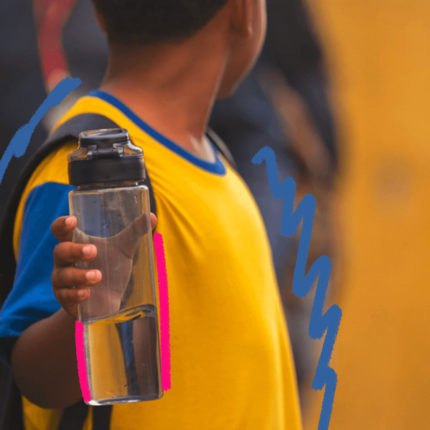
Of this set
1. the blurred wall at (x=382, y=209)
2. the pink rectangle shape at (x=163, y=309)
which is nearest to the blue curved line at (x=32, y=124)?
the pink rectangle shape at (x=163, y=309)

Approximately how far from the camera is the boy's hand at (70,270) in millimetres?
860

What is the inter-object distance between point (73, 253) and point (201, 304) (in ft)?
1.09

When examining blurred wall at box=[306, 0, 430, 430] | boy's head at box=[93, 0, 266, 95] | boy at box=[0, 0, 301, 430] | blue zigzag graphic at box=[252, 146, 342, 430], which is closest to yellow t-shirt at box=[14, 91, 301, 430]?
boy at box=[0, 0, 301, 430]

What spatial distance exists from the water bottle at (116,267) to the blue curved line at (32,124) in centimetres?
27

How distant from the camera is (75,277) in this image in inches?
34.1

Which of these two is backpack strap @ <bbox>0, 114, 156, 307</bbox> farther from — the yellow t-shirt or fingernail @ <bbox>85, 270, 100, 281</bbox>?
fingernail @ <bbox>85, 270, 100, 281</bbox>

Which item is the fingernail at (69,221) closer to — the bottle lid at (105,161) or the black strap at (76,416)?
the bottle lid at (105,161)

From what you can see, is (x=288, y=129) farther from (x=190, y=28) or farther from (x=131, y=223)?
(x=131, y=223)

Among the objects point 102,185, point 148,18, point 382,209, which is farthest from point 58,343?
point 382,209

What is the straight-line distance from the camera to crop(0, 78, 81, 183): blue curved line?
1.14m

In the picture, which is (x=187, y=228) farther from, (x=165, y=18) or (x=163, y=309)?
(x=165, y=18)

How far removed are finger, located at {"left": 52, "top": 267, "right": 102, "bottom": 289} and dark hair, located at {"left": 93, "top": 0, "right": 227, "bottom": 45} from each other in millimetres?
453

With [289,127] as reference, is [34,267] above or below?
below

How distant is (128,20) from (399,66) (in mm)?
694
